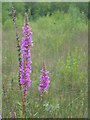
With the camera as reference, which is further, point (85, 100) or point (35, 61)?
point (35, 61)

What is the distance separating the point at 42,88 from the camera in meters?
1.97

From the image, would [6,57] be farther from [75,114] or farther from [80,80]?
[75,114]

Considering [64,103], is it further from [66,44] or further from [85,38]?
[85,38]

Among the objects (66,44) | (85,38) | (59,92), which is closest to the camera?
(59,92)

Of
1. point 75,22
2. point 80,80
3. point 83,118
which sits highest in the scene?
point 75,22

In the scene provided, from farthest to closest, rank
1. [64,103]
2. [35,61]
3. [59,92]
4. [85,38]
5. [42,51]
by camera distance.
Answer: [85,38] < [42,51] < [35,61] < [59,92] < [64,103]

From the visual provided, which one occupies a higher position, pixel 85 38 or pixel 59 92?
pixel 85 38

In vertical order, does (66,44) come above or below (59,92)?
above

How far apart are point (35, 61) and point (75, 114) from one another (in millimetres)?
2650

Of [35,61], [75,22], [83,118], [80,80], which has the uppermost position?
[75,22]

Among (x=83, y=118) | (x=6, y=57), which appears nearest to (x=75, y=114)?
(x=83, y=118)

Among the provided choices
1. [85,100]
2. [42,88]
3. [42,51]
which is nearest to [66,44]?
[42,51]

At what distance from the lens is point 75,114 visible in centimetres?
252

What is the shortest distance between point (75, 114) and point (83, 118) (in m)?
0.11
